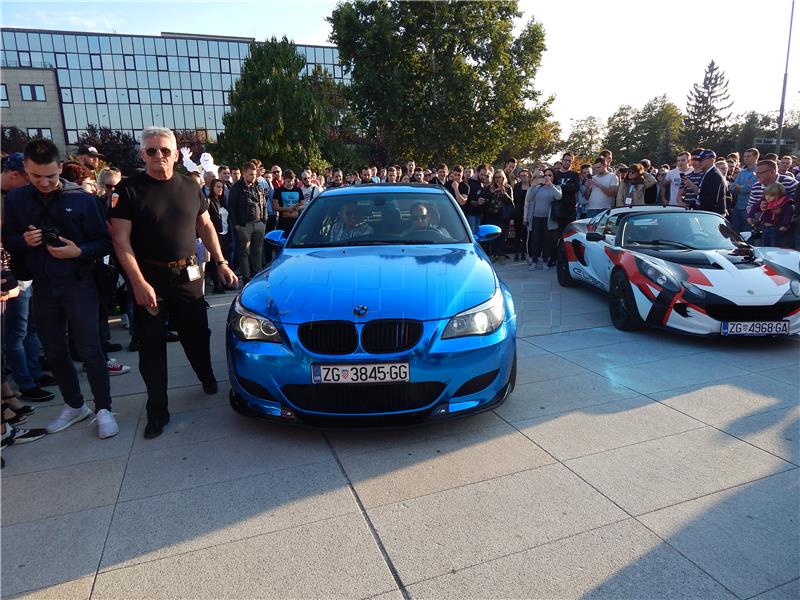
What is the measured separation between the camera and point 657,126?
6638cm

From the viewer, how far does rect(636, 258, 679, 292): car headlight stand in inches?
193

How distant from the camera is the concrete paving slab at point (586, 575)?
1.87 metres

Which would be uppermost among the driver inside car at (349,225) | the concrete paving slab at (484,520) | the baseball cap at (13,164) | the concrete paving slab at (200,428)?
the baseball cap at (13,164)

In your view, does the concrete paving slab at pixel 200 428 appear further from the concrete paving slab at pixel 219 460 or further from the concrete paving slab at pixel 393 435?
the concrete paving slab at pixel 393 435

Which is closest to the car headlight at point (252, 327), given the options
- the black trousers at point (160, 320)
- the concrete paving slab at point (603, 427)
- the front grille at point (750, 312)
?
the black trousers at point (160, 320)

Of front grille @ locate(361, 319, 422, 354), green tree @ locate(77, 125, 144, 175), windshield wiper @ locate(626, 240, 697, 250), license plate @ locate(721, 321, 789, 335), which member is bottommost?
license plate @ locate(721, 321, 789, 335)

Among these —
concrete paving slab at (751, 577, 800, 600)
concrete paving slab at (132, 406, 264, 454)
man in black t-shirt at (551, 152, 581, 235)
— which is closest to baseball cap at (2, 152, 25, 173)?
concrete paving slab at (132, 406, 264, 454)

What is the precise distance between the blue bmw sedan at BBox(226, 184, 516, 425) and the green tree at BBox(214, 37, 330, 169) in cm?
2945

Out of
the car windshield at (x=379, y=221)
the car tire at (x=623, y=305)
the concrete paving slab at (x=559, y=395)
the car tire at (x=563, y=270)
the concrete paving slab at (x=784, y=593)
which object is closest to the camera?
the concrete paving slab at (x=784, y=593)

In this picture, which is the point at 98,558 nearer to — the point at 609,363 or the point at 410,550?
the point at 410,550

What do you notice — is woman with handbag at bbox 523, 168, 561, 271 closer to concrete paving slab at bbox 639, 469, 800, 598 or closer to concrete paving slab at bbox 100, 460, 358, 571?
concrete paving slab at bbox 639, 469, 800, 598

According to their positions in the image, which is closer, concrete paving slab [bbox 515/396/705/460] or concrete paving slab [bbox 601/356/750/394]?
concrete paving slab [bbox 515/396/705/460]

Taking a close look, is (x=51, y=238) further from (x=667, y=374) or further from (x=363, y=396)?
(x=667, y=374)

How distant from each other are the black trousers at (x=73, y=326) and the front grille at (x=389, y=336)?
1925mm
